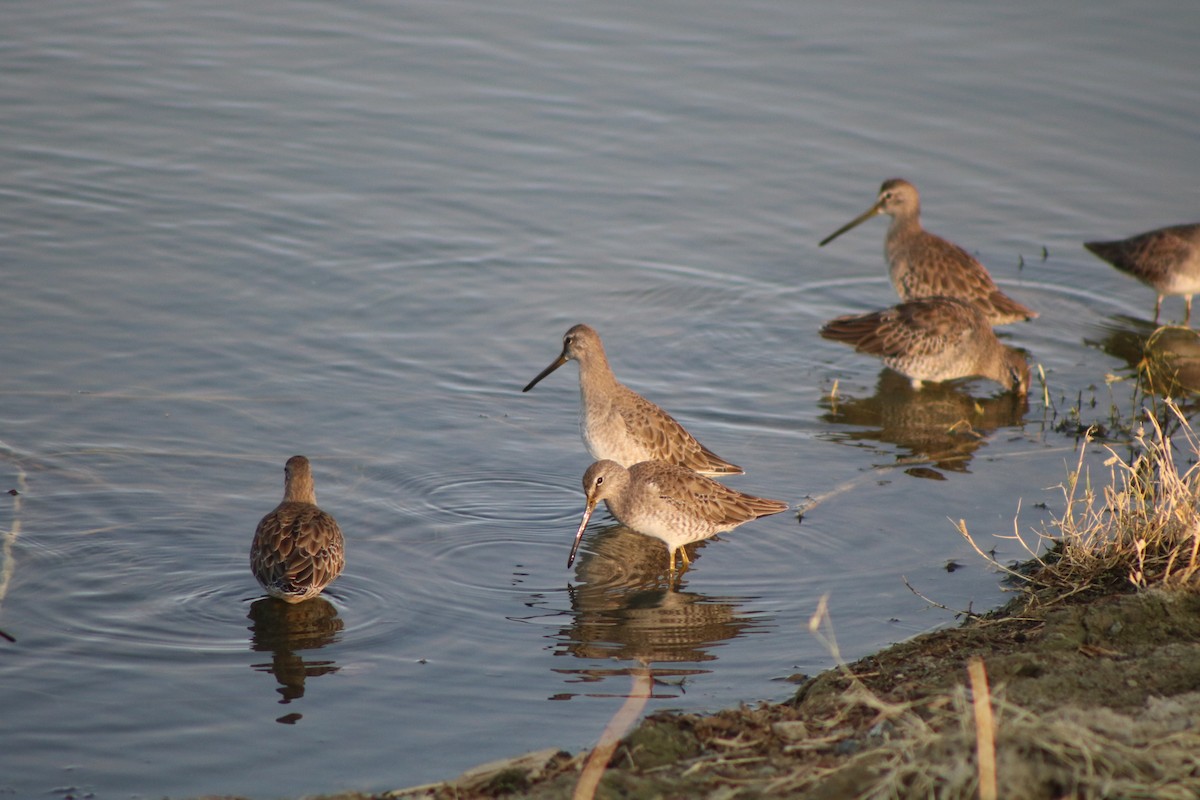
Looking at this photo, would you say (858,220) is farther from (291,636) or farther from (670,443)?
(291,636)

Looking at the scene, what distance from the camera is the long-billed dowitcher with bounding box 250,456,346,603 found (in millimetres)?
6613

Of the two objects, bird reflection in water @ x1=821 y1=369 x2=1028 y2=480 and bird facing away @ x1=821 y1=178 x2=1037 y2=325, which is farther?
bird facing away @ x1=821 y1=178 x2=1037 y2=325

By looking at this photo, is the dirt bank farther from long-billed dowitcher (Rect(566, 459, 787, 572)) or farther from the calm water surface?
long-billed dowitcher (Rect(566, 459, 787, 572))

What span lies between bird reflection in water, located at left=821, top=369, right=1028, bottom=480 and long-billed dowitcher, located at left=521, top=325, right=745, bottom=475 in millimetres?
1306

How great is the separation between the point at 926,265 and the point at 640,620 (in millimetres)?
A: 5384

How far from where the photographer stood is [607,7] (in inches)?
643

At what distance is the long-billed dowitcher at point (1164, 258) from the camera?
1118cm

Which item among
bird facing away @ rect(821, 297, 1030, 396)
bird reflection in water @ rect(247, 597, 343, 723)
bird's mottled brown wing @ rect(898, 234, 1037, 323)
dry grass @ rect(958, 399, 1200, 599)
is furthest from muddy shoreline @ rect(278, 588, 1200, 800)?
bird's mottled brown wing @ rect(898, 234, 1037, 323)

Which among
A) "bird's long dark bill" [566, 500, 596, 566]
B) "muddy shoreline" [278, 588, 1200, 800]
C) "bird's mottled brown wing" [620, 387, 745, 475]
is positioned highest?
"bird's mottled brown wing" [620, 387, 745, 475]

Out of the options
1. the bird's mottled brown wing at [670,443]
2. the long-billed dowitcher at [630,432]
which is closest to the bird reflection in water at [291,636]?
the long-billed dowitcher at [630,432]

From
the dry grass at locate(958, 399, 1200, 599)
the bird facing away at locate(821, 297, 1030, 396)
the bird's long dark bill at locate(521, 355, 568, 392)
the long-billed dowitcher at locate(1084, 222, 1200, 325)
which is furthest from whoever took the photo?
the long-billed dowitcher at locate(1084, 222, 1200, 325)

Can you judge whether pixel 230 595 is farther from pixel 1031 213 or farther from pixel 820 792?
pixel 1031 213

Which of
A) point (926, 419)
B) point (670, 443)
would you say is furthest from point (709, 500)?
point (926, 419)

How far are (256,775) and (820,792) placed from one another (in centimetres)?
226
